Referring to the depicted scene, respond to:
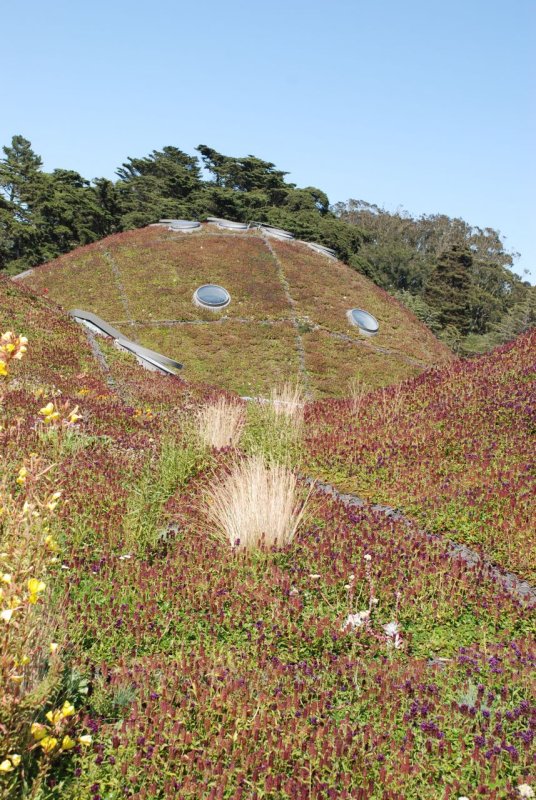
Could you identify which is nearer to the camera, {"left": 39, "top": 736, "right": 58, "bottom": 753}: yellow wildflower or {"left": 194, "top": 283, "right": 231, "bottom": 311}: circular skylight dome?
{"left": 39, "top": 736, "right": 58, "bottom": 753}: yellow wildflower

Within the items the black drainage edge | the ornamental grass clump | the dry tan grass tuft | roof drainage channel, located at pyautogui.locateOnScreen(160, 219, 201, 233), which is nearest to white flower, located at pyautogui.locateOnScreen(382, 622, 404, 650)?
the black drainage edge

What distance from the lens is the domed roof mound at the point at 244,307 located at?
29.4 metres

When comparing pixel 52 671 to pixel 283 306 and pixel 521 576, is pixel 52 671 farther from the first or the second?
pixel 283 306

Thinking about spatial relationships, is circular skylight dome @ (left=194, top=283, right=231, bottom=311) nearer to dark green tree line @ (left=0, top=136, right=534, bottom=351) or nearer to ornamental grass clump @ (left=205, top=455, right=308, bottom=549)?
dark green tree line @ (left=0, top=136, right=534, bottom=351)

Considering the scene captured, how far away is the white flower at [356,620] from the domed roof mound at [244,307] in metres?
20.8

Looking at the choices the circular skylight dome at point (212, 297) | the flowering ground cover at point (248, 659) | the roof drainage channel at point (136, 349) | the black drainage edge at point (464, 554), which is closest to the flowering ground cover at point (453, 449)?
the black drainage edge at point (464, 554)

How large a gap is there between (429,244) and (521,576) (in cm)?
9969

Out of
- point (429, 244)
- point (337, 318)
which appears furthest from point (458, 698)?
point (429, 244)

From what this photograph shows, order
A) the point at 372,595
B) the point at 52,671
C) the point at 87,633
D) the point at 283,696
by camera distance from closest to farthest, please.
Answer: the point at 52,671, the point at 283,696, the point at 87,633, the point at 372,595

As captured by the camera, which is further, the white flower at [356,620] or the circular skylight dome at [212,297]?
the circular skylight dome at [212,297]

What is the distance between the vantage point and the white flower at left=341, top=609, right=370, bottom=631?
4.97 m

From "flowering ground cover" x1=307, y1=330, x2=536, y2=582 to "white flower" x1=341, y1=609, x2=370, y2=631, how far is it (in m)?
2.00

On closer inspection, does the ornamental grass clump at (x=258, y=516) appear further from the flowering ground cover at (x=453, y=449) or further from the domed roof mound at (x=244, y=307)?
the domed roof mound at (x=244, y=307)

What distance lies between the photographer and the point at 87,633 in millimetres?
4703
